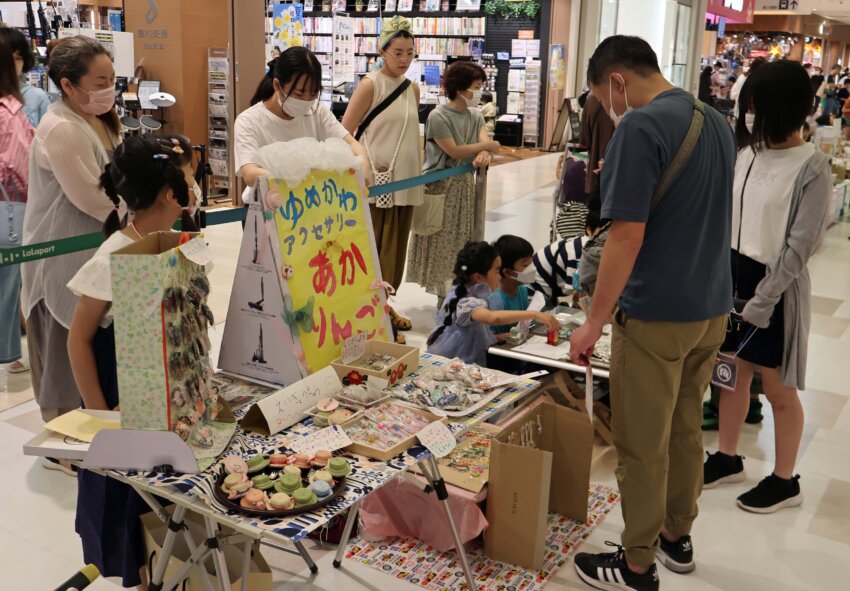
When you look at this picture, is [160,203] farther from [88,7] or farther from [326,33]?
[326,33]

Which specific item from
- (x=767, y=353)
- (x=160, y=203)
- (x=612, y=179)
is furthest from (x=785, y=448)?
(x=160, y=203)

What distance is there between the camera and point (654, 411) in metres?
2.29

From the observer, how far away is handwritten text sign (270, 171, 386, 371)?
7.20ft

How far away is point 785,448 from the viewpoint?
307cm

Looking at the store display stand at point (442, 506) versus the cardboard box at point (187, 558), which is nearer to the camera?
the cardboard box at point (187, 558)

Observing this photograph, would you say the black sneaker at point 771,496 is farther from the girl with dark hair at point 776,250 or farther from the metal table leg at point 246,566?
the metal table leg at point 246,566

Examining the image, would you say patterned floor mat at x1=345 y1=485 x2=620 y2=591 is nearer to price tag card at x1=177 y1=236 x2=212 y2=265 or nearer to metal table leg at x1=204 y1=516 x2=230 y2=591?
metal table leg at x1=204 y1=516 x2=230 y2=591

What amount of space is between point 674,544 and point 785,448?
2.33ft

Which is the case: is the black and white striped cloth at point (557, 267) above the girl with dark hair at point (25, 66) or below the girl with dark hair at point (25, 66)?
below

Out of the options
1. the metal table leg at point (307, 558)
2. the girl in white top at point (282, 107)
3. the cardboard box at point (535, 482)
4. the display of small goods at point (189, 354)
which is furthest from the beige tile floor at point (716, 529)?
the girl in white top at point (282, 107)

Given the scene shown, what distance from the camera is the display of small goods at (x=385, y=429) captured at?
6.15 ft

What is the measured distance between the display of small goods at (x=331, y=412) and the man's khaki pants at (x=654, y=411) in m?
0.79

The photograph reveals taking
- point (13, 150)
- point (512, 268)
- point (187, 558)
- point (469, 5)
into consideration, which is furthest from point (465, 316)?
point (469, 5)

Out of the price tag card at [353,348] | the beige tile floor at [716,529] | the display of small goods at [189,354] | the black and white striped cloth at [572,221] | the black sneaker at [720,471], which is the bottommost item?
the beige tile floor at [716,529]
